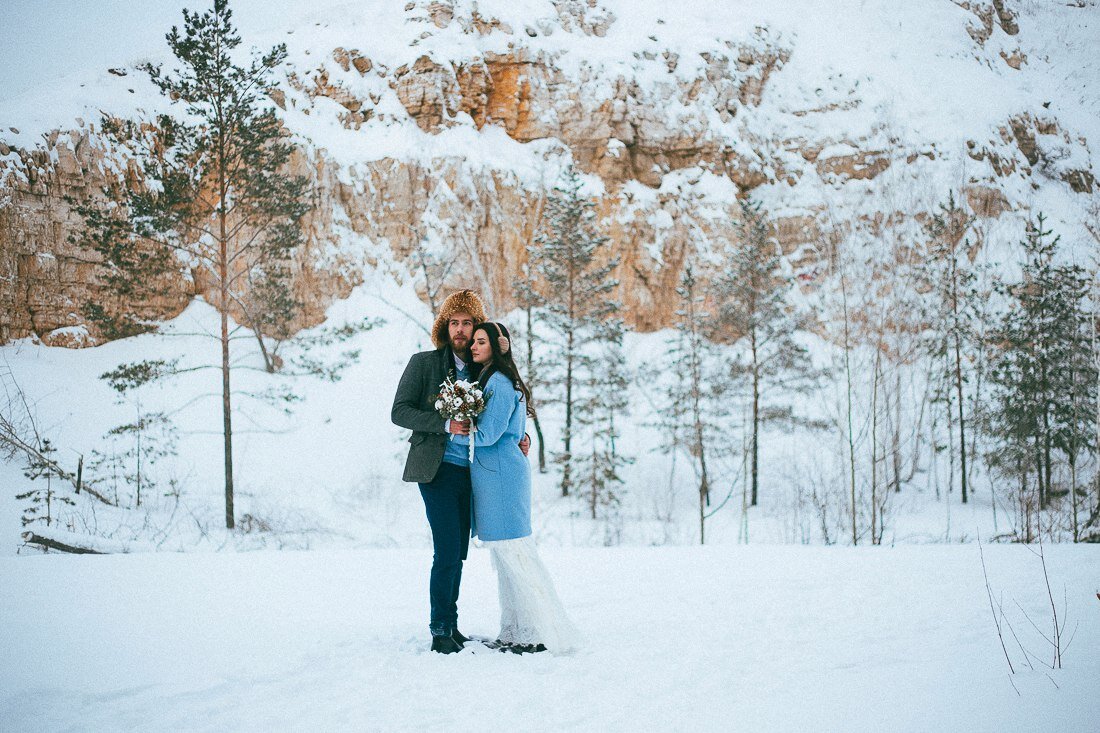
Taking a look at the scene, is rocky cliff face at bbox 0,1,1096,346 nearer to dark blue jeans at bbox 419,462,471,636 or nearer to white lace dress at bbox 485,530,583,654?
dark blue jeans at bbox 419,462,471,636

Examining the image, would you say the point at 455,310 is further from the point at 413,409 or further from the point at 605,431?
the point at 605,431

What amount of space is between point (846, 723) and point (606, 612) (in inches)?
80.4

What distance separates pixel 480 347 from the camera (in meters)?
3.49

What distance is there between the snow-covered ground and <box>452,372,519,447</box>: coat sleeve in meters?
1.17

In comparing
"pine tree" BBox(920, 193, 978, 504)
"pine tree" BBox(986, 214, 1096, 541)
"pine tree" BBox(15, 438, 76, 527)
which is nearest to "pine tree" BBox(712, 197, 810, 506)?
"pine tree" BBox(920, 193, 978, 504)

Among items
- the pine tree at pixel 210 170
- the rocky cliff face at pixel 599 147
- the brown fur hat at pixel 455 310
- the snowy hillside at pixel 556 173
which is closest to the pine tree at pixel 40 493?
the snowy hillside at pixel 556 173

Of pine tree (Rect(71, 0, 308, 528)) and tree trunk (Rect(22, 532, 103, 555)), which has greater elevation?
pine tree (Rect(71, 0, 308, 528))

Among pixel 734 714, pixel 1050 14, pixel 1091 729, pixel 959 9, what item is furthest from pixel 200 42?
pixel 959 9

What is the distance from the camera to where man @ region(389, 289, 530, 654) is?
11.0ft

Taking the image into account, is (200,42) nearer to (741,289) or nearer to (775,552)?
(775,552)

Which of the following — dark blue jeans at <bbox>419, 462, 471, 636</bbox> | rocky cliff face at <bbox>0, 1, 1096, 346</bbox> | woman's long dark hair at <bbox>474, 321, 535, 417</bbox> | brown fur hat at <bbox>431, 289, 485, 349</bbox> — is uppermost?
rocky cliff face at <bbox>0, 1, 1096, 346</bbox>

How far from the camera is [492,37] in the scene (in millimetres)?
29141

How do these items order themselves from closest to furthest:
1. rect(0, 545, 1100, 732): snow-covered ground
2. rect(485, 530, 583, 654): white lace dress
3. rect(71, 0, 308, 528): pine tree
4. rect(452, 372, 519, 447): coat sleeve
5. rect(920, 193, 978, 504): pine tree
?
rect(0, 545, 1100, 732): snow-covered ground
rect(452, 372, 519, 447): coat sleeve
rect(485, 530, 583, 654): white lace dress
rect(71, 0, 308, 528): pine tree
rect(920, 193, 978, 504): pine tree

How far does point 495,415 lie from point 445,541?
75cm
